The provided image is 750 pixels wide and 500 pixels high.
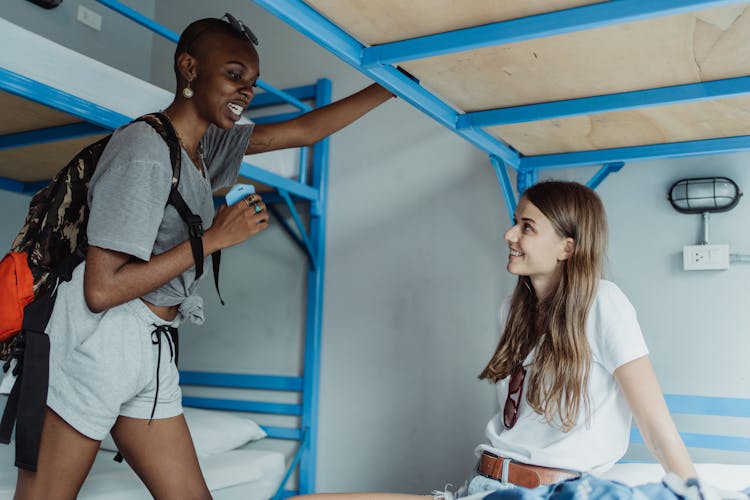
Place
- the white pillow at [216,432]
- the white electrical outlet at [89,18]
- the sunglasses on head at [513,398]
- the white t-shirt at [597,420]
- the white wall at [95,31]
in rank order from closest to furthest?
the white t-shirt at [597,420] → the sunglasses on head at [513,398] → the white pillow at [216,432] → the white wall at [95,31] → the white electrical outlet at [89,18]

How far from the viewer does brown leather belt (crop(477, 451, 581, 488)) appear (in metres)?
1.31

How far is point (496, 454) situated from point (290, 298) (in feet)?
5.94

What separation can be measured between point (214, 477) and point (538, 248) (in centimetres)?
139

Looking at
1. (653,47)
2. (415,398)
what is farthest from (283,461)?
(653,47)

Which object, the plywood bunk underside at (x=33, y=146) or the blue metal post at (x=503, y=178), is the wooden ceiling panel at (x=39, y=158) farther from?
the blue metal post at (x=503, y=178)

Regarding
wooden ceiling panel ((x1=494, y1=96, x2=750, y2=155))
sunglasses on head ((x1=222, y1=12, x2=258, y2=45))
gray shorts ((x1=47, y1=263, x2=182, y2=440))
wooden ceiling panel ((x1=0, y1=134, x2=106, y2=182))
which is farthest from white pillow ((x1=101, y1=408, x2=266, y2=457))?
sunglasses on head ((x1=222, y1=12, x2=258, y2=45))

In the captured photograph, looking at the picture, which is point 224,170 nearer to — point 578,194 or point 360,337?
point 578,194

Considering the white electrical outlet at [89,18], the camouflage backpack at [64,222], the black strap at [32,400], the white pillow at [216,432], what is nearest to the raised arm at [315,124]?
the camouflage backpack at [64,222]

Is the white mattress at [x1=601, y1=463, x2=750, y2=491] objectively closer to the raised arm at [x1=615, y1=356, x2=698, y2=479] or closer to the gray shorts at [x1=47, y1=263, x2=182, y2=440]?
the raised arm at [x1=615, y1=356, x2=698, y2=479]

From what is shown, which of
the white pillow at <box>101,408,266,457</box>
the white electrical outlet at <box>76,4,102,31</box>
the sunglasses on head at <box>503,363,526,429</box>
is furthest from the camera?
the white electrical outlet at <box>76,4,102,31</box>

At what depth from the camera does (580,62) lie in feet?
4.42

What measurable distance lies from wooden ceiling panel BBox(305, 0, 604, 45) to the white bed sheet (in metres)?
0.91

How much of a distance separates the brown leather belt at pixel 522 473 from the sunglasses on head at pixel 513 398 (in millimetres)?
86

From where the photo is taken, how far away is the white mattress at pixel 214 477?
1987 millimetres
